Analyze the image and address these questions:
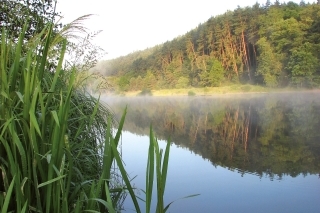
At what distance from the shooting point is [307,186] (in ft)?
8.66

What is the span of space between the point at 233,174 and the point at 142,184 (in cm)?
96

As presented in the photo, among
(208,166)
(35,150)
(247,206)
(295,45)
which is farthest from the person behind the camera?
(295,45)

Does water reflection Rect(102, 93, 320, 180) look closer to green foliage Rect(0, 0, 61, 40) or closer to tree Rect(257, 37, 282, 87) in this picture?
green foliage Rect(0, 0, 61, 40)

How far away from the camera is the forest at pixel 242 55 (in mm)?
25520

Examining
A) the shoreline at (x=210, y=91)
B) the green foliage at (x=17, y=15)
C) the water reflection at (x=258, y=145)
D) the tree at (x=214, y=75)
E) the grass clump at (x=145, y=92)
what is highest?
the green foliage at (x=17, y=15)

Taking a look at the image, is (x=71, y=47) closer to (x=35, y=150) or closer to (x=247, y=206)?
(x=35, y=150)

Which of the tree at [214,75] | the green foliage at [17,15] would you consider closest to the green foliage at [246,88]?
the tree at [214,75]

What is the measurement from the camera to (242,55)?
100 feet

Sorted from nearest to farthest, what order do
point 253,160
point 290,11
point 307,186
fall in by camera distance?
point 307,186
point 253,160
point 290,11

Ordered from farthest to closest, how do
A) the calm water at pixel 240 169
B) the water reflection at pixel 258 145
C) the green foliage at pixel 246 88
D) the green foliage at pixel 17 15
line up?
the green foliage at pixel 246 88 < the water reflection at pixel 258 145 < the calm water at pixel 240 169 < the green foliage at pixel 17 15

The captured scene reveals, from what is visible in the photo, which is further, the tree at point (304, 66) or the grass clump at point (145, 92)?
the grass clump at point (145, 92)

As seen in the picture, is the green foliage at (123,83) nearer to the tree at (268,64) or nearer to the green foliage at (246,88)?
the green foliage at (246,88)

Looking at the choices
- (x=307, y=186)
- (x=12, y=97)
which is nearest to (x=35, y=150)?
(x=12, y=97)

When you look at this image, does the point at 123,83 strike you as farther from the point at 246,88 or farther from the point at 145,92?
the point at 246,88
